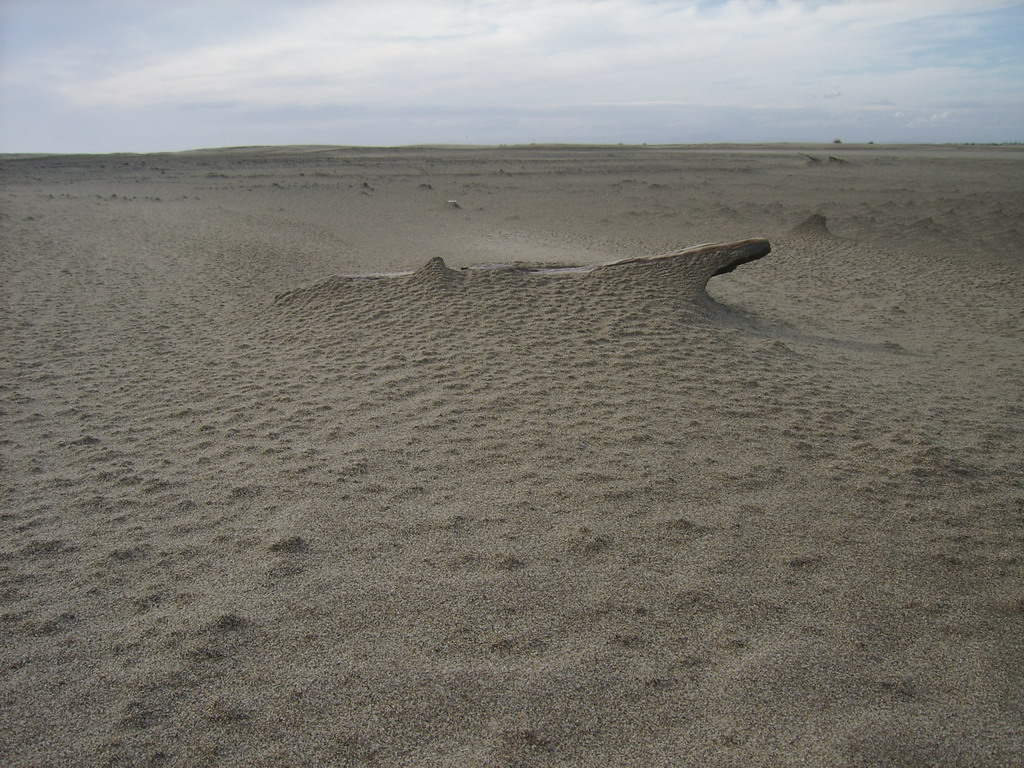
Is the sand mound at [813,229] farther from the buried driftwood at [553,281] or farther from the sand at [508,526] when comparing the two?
the buried driftwood at [553,281]

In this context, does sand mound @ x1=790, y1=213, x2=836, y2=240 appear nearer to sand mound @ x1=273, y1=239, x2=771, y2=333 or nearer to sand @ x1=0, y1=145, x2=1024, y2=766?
sand @ x1=0, y1=145, x2=1024, y2=766

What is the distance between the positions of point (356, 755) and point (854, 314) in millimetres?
7806

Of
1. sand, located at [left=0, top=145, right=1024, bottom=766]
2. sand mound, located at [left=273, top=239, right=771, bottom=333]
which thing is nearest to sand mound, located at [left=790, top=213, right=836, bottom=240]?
sand, located at [left=0, top=145, right=1024, bottom=766]

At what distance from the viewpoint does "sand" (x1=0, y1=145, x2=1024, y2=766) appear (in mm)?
2215

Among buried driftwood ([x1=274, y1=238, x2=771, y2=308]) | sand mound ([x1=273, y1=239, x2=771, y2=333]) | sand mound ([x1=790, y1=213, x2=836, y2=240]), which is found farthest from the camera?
sand mound ([x1=790, y1=213, x2=836, y2=240])

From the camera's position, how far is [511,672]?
240 centimetres

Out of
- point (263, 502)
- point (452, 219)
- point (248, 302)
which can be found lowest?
point (263, 502)

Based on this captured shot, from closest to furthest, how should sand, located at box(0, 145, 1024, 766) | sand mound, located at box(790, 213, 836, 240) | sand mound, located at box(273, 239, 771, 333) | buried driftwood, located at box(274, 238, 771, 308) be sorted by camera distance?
1. sand, located at box(0, 145, 1024, 766)
2. sand mound, located at box(273, 239, 771, 333)
3. buried driftwood, located at box(274, 238, 771, 308)
4. sand mound, located at box(790, 213, 836, 240)

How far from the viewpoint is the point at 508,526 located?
130 inches

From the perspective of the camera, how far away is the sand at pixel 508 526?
2215 millimetres

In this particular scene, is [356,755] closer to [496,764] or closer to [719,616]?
[496,764]

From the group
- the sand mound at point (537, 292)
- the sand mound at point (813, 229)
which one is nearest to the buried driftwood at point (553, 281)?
the sand mound at point (537, 292)

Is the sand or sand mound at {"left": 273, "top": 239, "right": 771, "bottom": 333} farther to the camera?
sand mound at {"left": 273, "top": 239, "right": 771, "bottom": 333}

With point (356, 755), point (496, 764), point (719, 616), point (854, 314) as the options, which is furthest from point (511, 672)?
point (854, 314)
